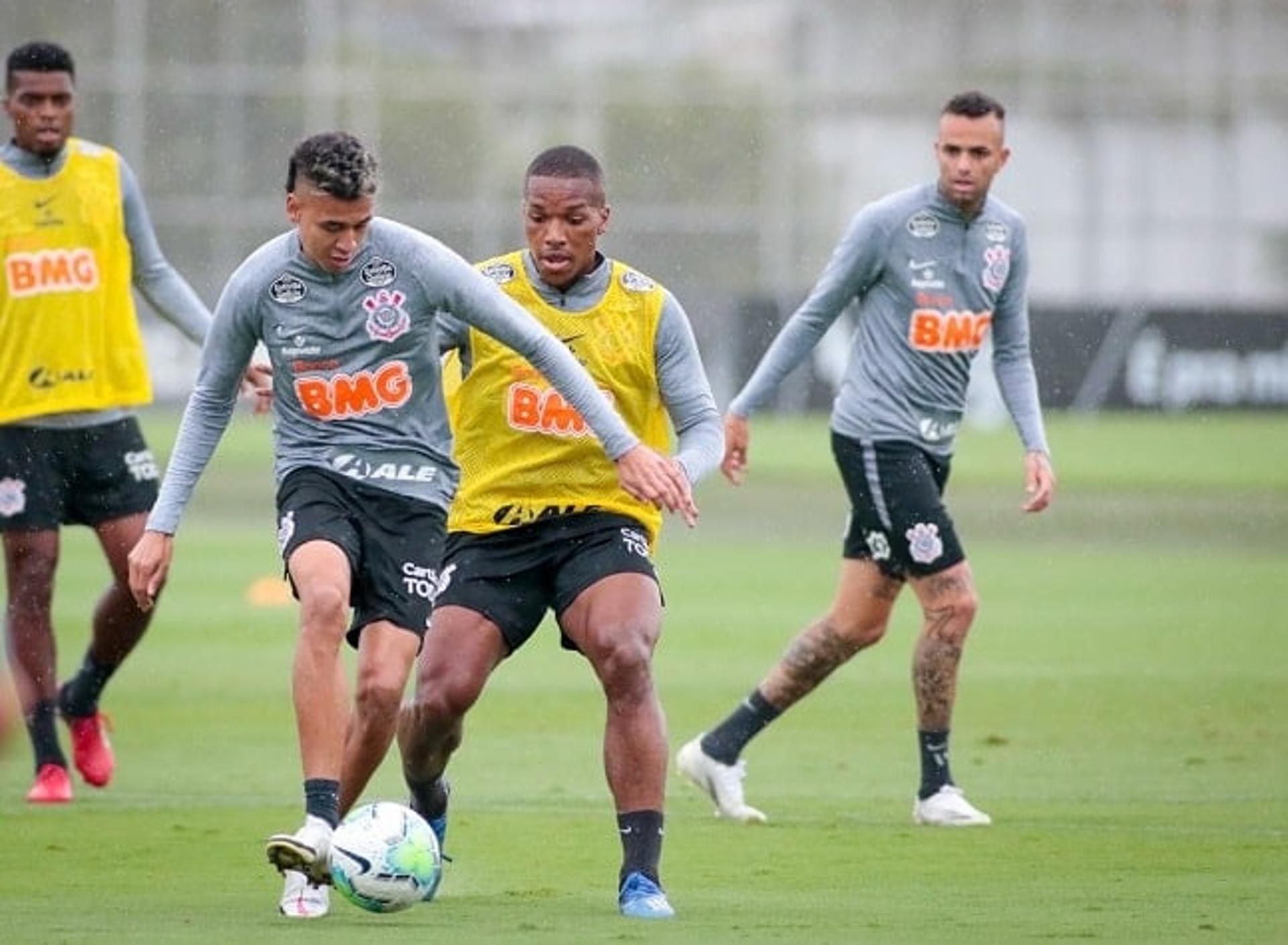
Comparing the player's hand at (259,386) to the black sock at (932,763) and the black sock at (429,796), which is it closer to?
the black sock at (429,796)

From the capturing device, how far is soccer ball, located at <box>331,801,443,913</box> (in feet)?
25.2

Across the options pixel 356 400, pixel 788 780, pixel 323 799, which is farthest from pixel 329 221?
pixel 788 780

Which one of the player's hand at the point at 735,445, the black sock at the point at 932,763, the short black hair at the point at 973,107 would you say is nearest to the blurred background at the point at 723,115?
the short black hair at the point at 973,107

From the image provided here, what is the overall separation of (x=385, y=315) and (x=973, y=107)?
341 cm

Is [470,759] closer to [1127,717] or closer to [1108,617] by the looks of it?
[1127,717]

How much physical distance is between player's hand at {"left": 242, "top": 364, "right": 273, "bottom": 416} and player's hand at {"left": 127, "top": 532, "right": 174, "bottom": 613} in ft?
4.77

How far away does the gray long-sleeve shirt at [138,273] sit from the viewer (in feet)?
37.3

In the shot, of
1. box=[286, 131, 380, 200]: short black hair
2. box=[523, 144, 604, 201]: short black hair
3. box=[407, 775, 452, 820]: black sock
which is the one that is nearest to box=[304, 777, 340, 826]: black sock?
box=[407, 775, 452, 820]: black sock

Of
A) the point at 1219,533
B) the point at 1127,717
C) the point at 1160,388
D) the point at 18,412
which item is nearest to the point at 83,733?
the point at 18,412

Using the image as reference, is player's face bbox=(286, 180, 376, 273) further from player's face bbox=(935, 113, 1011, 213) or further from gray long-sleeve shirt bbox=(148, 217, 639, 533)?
player's face bbox=(935, 113, 1011, 213)

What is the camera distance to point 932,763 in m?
10.6

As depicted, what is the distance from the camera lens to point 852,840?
9992 mm

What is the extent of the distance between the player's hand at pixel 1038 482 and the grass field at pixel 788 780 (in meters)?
1.16

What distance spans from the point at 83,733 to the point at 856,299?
3.54 metres
